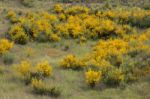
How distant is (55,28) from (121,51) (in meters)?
7.27

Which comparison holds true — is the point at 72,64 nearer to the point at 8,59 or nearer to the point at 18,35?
the point at 8,59

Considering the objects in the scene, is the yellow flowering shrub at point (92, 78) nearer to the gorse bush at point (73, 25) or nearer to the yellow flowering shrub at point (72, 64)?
the yellow flowering shrub at point (72, 64)

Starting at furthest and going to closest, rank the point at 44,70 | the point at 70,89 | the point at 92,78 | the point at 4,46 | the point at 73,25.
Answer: the point at 73,25
the point at 4,46
the point at 44,70
the point at 92,78
the point at 70,89

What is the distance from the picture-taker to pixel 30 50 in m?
19.9

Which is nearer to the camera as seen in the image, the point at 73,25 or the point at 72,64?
the point at 72,64

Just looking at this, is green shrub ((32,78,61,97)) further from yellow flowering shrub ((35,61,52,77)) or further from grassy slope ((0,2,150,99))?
yellow flowering shrub ((35,61,52,77))

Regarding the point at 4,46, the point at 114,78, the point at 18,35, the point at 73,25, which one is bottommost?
the point at 73,25

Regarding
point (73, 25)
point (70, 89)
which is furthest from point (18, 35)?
point (70, 89)

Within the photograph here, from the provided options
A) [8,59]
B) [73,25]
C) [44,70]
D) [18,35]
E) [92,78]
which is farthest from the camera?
[73,25]

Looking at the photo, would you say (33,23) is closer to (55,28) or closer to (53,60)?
(55,28)

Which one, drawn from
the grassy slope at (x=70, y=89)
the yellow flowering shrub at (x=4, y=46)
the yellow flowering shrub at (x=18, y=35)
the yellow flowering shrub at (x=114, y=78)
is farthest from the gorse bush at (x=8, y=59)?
the yellow flowering shrub at (x=114, y=78)

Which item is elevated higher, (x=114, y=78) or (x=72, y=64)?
(x=114, y=78)

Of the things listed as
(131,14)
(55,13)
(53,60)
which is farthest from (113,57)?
(55,13)

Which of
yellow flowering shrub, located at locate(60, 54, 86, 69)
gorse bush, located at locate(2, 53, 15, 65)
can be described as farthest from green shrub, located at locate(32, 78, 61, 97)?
gorse bush, located at locate(2, 53, 15, 65)
